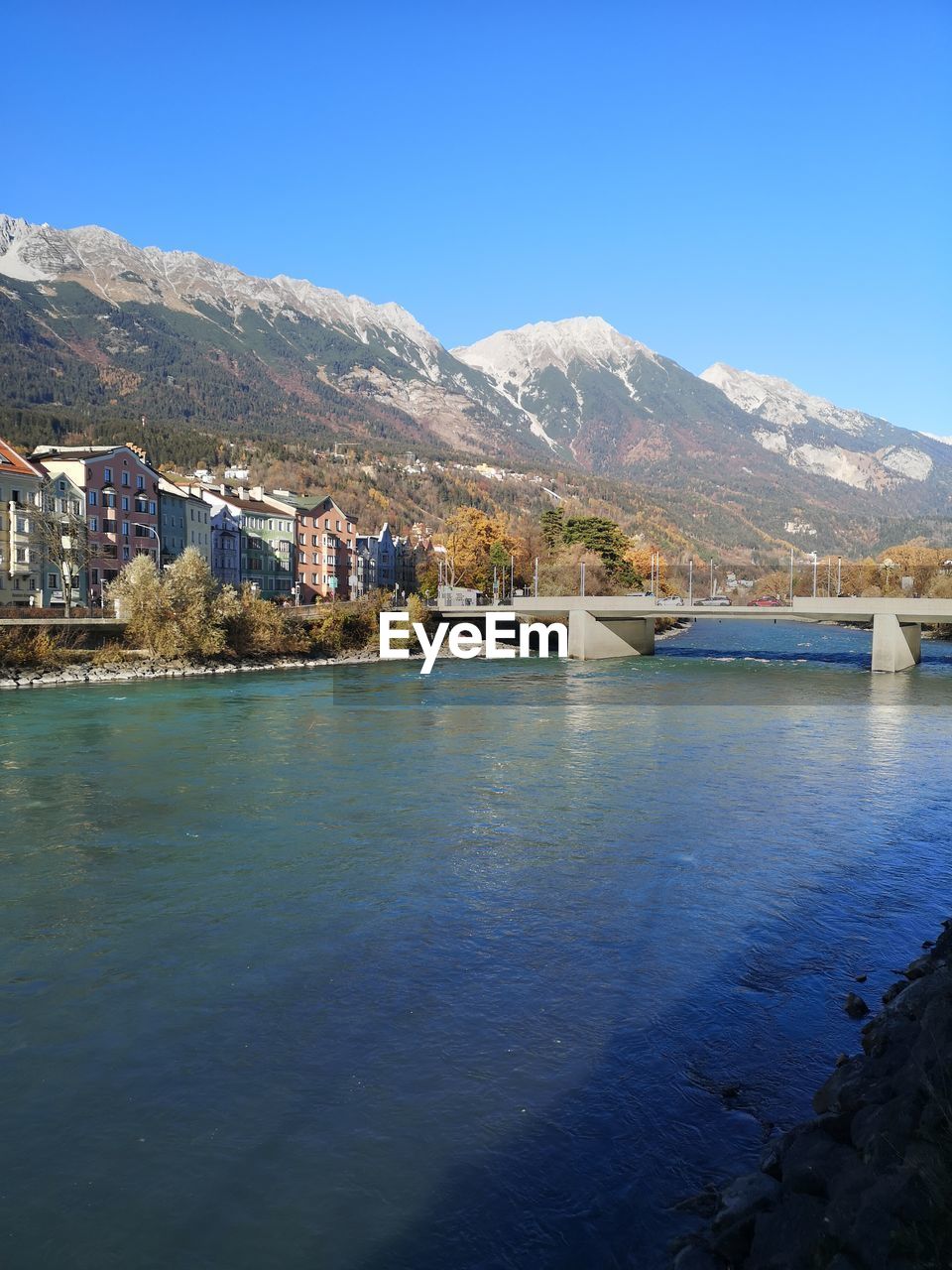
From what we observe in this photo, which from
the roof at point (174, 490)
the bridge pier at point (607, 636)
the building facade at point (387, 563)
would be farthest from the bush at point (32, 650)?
the building facade at point (387, 563)

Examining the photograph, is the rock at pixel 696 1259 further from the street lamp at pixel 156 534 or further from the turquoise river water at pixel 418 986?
the street lamp at pixel 156 534

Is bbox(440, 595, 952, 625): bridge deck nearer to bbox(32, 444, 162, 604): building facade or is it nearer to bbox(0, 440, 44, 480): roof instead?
bbox(32, 444, 162, 604): building facade

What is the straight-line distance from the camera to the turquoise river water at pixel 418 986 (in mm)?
8711

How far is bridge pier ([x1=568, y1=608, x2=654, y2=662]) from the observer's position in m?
80.1

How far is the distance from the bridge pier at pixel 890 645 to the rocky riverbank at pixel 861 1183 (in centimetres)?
6211

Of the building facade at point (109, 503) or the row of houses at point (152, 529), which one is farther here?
the building facade at point (109, 503)

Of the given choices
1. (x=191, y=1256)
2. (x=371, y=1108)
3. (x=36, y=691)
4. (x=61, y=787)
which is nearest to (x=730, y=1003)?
(x=371, y=1108)

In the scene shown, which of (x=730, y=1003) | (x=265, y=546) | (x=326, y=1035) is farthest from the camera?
(x=265, y=546)

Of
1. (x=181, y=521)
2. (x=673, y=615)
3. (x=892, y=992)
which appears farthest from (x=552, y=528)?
(x=892, y=992)

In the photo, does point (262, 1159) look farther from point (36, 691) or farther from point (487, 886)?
point (36, 691)

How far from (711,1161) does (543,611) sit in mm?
72172

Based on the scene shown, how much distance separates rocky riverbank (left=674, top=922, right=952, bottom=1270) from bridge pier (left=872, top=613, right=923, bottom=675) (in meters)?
62.1

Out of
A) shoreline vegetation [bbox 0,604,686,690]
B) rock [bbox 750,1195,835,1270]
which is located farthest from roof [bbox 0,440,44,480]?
rock [bbox 750,1195,835,1270]

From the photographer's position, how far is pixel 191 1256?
807 cm
